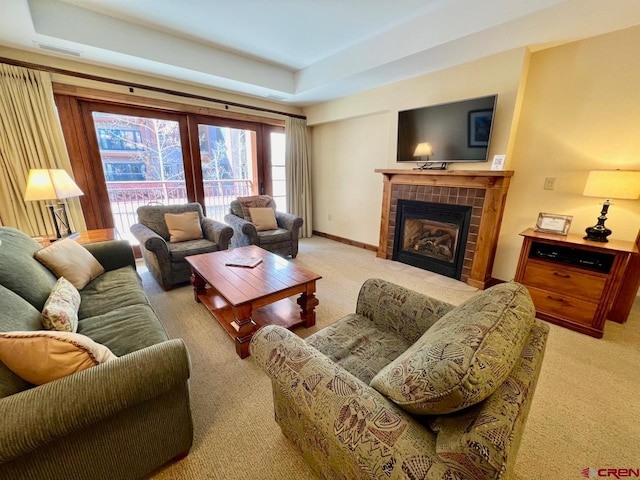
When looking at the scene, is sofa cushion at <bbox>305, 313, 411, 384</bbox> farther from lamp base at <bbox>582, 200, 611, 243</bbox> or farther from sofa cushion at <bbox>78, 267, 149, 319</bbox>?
lamp base at <bbox>582, 200, 611, 243</bbox>

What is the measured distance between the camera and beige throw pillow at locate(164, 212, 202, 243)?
3100mm

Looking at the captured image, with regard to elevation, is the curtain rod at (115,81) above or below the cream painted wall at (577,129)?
above

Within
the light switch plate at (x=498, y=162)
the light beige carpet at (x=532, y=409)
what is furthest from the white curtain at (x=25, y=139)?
the light switch plate at (x=498, y=162)

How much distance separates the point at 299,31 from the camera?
2.70 m

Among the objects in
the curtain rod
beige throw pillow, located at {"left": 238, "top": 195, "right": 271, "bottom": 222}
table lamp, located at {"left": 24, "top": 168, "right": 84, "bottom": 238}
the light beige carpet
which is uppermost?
the curtain rod

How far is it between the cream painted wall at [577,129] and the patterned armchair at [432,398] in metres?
2.23

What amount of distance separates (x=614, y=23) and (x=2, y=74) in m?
5.31

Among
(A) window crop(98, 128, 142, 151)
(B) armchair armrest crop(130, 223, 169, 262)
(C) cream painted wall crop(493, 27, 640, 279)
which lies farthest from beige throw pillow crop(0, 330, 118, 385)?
(C) cream painted wall crop(493, 27, 640, 279)

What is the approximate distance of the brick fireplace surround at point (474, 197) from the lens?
2725 mm

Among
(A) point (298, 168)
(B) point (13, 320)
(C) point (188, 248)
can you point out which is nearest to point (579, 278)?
(B) point (13, 320)

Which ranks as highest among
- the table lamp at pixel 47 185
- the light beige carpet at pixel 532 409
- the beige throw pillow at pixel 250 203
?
the table lamp at pixel 47 185
